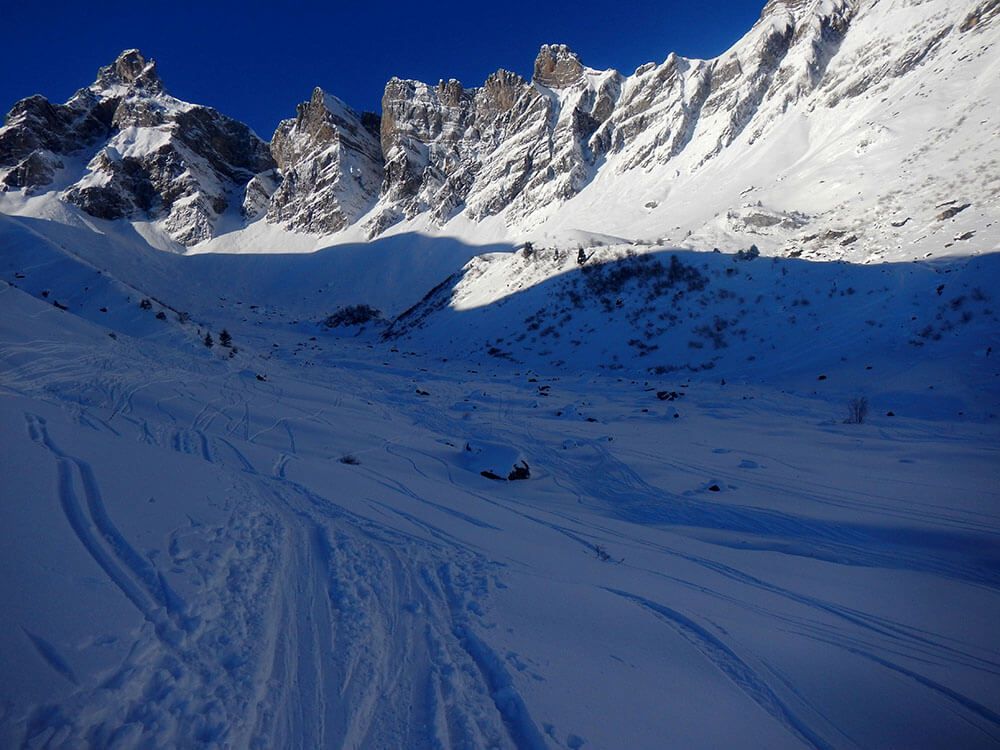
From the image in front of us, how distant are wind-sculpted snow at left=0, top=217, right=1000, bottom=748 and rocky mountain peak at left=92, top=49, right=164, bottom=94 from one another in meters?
114

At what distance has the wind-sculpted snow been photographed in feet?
8.04

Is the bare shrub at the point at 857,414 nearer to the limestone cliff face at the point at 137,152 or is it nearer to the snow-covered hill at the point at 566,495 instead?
the snow-covered hill at the point at 566,495

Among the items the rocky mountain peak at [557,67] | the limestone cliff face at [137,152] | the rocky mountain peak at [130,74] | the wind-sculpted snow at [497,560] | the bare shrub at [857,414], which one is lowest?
the wind-sculpted snow at [497,560]

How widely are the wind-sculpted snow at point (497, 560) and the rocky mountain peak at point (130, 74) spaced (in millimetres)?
113878

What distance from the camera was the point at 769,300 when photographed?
18.4m

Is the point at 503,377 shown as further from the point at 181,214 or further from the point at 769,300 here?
the point at 181,214

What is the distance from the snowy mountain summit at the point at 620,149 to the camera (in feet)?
78.3

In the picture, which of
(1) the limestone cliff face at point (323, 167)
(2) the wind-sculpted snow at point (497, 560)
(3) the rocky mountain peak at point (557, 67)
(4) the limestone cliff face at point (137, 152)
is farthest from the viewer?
(3) the rocky mountain peak at point (557, 67)

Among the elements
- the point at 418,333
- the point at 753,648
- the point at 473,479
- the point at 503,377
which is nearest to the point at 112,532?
the point at 473,479

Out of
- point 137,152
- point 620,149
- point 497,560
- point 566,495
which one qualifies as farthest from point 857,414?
point 137,152

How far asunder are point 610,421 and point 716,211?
29.5m

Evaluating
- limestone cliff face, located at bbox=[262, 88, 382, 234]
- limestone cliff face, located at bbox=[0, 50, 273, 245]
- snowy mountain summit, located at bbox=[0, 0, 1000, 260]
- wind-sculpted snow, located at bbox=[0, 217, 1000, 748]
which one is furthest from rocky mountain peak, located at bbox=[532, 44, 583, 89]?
wind-sculpted snow, located at bbox=[0, 217, 1000, 748]

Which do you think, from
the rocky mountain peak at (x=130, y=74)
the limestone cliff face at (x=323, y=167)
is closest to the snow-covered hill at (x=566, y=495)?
the limestone cliff face at (x=323, y=167)

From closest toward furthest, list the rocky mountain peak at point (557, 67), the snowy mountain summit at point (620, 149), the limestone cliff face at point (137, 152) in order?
the snowy mountain summit at point (620, 149), the limestone cliff face at point (137, 152), the rocky mountain peak at point (557, 67)
